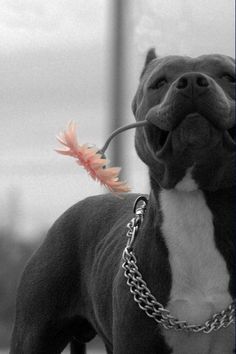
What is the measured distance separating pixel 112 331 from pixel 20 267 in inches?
103

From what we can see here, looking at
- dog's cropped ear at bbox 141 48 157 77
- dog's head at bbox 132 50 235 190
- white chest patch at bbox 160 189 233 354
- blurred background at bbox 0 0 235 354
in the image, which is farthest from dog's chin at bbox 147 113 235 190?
blurred background at bbox 0 0 235 354

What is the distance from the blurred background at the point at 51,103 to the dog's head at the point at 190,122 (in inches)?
82.9

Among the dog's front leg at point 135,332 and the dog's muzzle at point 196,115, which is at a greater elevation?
the dog's muzzle at point 196,115

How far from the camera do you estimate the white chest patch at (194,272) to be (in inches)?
118

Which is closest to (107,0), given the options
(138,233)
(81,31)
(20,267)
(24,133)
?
(81,31)

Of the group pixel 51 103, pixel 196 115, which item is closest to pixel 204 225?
pixel 196 115

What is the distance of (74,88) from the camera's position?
18.4 ft

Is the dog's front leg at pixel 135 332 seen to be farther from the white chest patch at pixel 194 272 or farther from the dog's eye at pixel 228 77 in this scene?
the dog's eye at pixel 228 77

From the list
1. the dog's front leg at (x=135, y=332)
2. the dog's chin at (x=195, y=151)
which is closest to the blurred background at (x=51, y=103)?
A: the dog's front leg at (x=135, y=332)

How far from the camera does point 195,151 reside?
285cm

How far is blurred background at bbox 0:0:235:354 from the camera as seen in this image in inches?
206

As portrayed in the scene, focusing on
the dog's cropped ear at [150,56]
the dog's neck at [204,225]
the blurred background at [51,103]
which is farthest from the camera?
the blurred background at [51,103]

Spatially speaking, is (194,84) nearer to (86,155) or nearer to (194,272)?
(86,155)

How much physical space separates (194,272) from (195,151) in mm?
383
